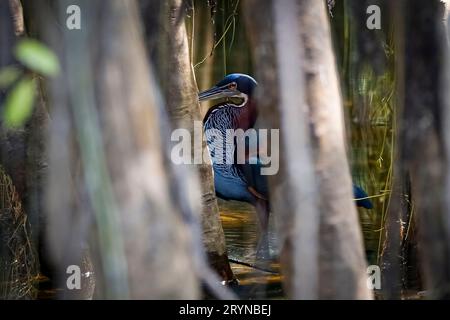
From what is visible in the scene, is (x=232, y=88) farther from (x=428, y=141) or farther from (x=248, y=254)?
(x=428, y=141)

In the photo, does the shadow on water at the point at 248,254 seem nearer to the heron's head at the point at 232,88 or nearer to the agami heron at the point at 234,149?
the agami heron at the point at 234,149

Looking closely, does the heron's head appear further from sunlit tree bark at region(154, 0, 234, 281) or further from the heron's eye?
sunlit tree bark at region(154, 0, 234, 281)

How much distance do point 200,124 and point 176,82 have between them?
214 millimetres

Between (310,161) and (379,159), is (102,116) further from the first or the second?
(379,159)

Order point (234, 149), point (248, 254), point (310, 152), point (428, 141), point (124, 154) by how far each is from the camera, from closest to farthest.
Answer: point (124, 154) → point (310, 152) → point (428, 141) → point (248, 254) → point (234, 149)

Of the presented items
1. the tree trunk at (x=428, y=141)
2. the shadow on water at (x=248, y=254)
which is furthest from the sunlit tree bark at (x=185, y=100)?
the tree trunk at (x=428, y=141)

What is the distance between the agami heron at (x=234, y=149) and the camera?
12.8ft

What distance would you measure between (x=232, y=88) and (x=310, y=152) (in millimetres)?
2017

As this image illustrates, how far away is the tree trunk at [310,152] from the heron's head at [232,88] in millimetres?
1903

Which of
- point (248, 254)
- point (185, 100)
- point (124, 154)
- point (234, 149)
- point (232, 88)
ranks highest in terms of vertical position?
point (232, 88)

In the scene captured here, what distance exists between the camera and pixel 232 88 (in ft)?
12.9

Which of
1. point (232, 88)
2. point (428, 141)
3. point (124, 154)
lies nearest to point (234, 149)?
point (232, 88)

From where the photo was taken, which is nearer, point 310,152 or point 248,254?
point 310,152

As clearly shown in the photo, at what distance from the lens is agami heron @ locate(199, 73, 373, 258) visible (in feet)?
12.8
